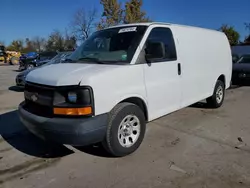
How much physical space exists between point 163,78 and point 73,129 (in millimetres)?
1939

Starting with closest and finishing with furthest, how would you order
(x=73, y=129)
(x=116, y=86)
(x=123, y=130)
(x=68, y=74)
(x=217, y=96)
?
(x=73, y=129), (x=68, y=74), (x=116, y=86), (x=123, y=130), (x=217, y=96)

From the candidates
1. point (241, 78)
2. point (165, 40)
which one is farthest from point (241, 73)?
point (165, 40)

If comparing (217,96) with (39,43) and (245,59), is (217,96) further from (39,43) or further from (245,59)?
(39,43)

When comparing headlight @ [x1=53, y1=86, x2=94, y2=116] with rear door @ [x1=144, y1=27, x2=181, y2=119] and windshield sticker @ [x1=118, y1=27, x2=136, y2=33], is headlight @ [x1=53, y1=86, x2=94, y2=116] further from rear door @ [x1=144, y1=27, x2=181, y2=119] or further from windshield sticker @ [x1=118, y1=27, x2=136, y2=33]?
windshield sticker @ [x1=118, y1=27, x2=136, y2=33]

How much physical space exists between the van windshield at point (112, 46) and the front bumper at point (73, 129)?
1.09 metres

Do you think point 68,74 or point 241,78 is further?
point 241,78

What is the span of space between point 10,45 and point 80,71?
256ft

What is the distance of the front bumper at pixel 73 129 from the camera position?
330cm

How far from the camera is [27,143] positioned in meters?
4.61

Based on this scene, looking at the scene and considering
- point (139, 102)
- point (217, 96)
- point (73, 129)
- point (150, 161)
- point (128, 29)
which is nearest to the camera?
point (73, 129)

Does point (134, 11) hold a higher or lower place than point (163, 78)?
higher

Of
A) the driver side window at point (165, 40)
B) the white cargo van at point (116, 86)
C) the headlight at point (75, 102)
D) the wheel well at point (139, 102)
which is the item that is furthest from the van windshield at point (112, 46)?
the headlight at point (75, 102)

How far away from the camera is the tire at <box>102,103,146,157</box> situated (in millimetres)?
3656

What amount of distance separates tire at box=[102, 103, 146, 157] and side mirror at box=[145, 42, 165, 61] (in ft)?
2.80
